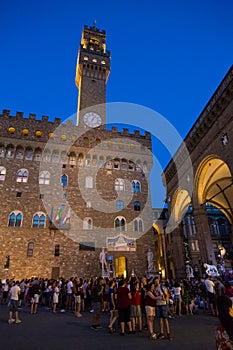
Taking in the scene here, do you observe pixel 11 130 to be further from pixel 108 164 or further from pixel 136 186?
pixel 136 186

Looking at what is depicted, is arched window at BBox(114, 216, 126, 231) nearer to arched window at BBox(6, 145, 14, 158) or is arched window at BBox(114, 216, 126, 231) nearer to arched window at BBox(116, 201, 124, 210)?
arched window at BBox(116, 201, 124, 210)

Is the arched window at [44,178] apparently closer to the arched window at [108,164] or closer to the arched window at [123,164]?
the arched window at [108,164]

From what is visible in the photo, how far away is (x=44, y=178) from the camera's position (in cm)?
2352

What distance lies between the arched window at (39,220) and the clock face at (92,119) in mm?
11985

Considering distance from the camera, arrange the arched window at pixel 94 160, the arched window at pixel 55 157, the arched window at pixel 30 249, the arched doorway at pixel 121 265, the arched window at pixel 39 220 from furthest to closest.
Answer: the arched window at pixel 94 160, the arched window at pixel 55 157, the arched doorway at pixel 121 265, the arched window at pixel 39 220, the arched window at pixel 30 249

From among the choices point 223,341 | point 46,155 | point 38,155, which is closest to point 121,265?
point 46,155

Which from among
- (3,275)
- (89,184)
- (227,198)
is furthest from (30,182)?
(227,198)

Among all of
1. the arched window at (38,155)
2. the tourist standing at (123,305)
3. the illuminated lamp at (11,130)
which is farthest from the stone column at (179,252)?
the illuminated lamp at (11,130)

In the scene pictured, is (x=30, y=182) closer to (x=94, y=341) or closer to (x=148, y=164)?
(x=148, y=164)

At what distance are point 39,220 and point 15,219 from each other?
2.13 m

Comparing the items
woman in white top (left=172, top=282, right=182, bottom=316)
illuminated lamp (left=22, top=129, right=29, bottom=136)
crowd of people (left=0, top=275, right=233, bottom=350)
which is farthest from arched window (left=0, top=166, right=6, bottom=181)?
woman in white top (left=172, top=282, right=182, bottom=316)

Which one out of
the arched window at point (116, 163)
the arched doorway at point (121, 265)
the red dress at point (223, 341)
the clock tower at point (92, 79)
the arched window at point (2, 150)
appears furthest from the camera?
the clock tower at point (92, 79)

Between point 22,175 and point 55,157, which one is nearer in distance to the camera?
point 22,175

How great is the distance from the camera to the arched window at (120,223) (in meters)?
23.5
